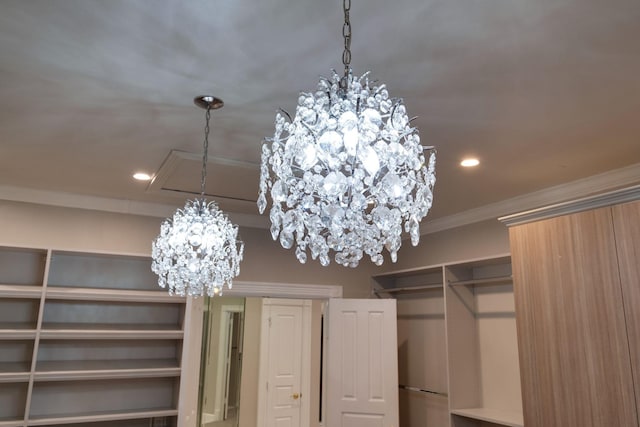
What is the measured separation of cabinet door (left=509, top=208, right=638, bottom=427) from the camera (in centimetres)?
233

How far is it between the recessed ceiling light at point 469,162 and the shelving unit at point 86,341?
256 cm

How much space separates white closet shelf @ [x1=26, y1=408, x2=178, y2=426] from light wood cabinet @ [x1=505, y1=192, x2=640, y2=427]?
272 centimetres

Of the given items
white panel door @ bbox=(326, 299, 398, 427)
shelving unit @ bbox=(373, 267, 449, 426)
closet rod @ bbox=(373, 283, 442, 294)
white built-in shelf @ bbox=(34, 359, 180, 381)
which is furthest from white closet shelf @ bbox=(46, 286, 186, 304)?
shelving unit @ bbox=(373, 267, 449, 426)

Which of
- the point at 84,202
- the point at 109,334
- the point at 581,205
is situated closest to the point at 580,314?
the point at 581,205

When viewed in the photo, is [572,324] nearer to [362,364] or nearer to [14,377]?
[362,364]

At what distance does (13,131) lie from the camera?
274 centimetres

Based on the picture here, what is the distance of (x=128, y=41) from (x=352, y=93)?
39.0 inches

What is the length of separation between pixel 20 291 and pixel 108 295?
0.60m

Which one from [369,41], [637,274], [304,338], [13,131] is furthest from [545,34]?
[304,338]

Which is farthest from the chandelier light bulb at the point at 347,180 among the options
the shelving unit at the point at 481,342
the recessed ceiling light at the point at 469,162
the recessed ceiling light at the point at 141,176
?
the shelving unit at the point at 481,342

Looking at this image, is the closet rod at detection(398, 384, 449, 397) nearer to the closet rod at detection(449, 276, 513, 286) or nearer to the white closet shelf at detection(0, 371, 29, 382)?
the closet rod at detection(449, 276, 513, 286)

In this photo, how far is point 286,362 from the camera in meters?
6.20

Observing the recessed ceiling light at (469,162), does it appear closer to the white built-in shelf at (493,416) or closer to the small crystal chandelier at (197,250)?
the small crystal chandelier at (197,250)

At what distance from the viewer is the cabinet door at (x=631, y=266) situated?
7.36 ft
